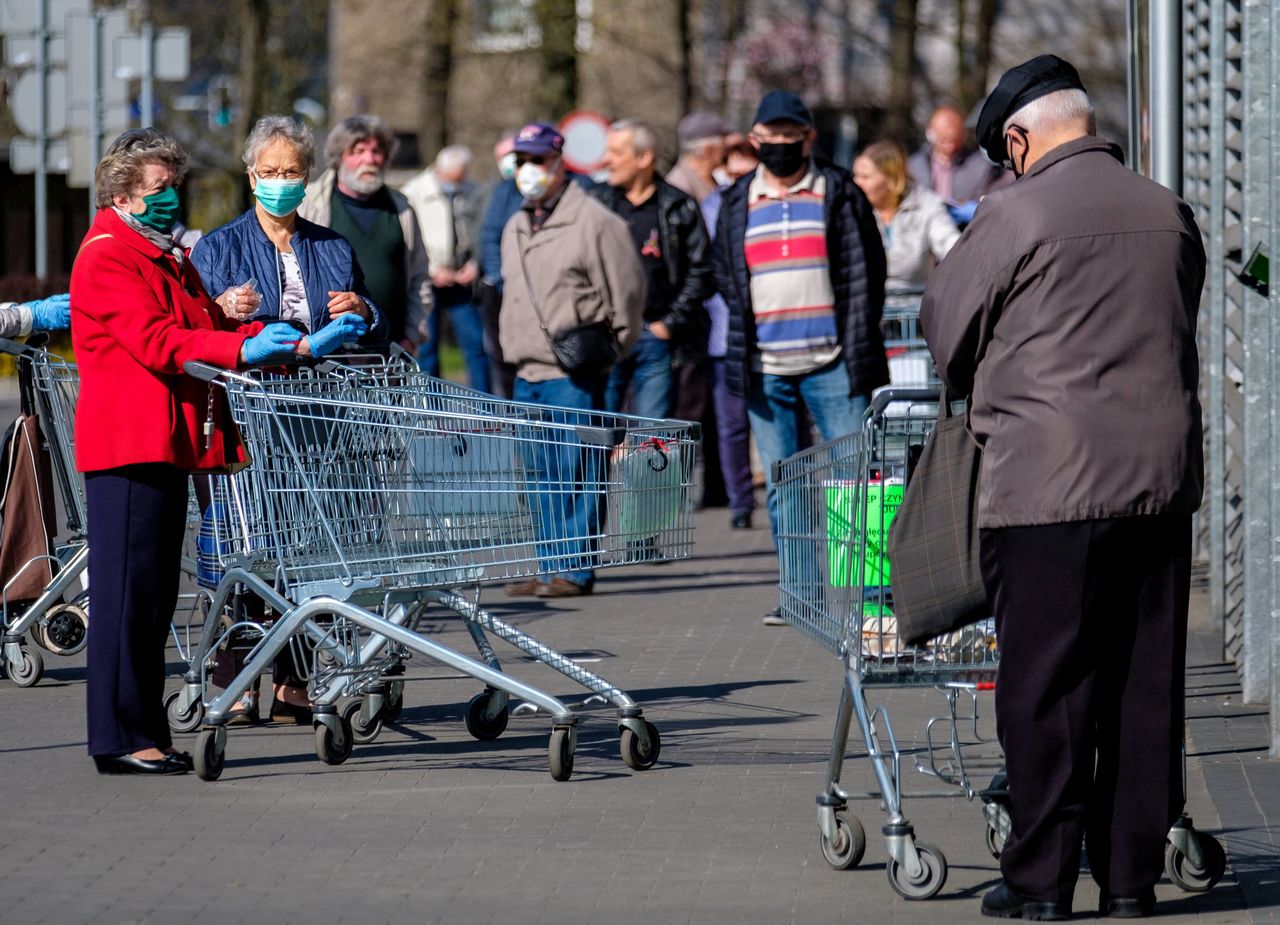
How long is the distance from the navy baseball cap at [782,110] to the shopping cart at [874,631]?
4274 millimetres

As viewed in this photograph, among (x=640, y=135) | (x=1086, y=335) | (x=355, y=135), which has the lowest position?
(x=1086, y=335)

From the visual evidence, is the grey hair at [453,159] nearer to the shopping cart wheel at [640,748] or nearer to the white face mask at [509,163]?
the white face mask at [509,163]

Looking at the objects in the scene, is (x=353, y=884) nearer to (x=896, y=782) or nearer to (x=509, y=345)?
(x=896, y=782)

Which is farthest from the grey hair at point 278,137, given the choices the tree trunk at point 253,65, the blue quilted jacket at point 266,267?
the tree trunk at point 253,65

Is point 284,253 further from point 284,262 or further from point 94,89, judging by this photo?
point 94,89

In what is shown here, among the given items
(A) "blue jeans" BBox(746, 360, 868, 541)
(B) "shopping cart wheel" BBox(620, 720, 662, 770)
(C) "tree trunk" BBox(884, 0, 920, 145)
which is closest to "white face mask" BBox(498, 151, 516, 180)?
(A) "blue jeans" BBox(746, 360, 868, 541)

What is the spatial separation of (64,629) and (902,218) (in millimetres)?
5804

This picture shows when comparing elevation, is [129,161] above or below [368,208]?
below

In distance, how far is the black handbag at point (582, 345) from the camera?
1073cm

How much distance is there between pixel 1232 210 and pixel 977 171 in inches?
264

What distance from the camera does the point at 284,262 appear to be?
24.9ft

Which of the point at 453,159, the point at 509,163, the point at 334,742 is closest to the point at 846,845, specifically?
the point at 334,742

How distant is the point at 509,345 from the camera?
1098 centimetres

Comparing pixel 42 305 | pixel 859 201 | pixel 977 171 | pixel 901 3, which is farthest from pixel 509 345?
pixel 901 3
